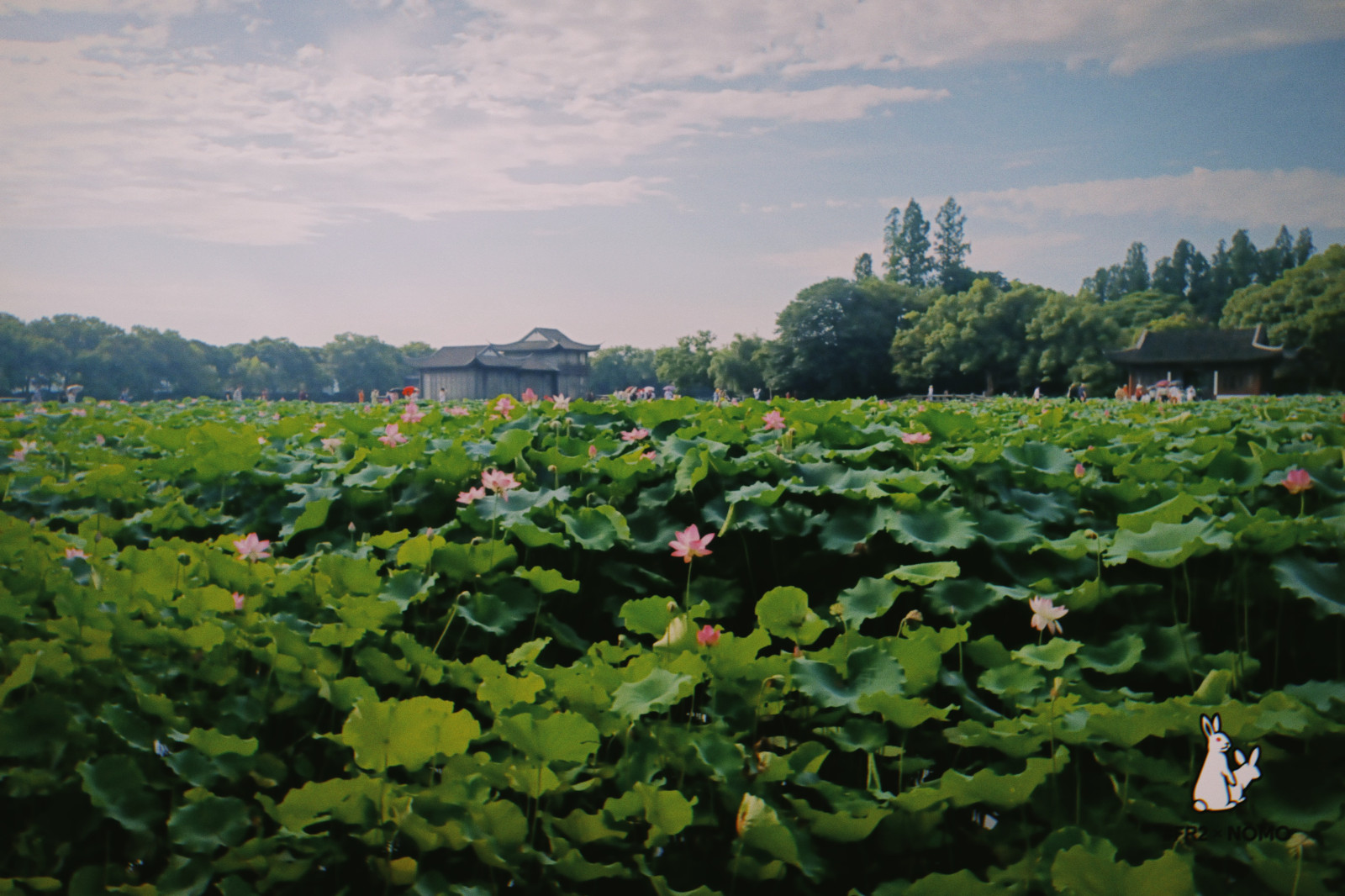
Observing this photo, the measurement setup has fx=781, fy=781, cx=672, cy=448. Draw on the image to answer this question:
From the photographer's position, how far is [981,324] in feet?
141

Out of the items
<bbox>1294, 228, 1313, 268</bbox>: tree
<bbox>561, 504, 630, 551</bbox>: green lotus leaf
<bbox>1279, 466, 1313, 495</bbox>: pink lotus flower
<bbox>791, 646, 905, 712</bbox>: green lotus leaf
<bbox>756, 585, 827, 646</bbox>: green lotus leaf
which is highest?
<bbox>1294, 228, 1313, 268</bbox>: tree

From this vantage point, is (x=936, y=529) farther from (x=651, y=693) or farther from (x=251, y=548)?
(x=251, y=548)

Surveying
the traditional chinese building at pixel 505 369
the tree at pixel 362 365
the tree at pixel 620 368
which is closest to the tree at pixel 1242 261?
the tree at pixel 620 368

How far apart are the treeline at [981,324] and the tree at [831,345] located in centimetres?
7

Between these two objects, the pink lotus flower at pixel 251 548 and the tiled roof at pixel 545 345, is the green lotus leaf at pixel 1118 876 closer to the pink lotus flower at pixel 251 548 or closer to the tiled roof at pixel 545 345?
the pink lotus flower at pixel 251 548

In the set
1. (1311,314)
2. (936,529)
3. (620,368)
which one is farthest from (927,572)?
(620,368)

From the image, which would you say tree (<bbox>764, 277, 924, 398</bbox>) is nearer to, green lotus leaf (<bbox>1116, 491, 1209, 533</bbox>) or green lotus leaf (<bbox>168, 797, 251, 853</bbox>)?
green lotus leaf (<bbox>1116, 491, 1209, 533</bbox>)

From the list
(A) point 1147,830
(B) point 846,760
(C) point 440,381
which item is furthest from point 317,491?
(C) point 440,381

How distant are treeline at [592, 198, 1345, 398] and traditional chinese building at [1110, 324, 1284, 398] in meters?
0.77

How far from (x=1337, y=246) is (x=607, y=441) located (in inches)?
1671

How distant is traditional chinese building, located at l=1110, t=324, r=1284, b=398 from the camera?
35188mm

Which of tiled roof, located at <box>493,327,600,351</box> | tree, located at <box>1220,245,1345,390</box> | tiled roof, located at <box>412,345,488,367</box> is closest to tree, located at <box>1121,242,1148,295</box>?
tree, located at <box>1220,245,1345,390</box>

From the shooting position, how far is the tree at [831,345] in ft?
158

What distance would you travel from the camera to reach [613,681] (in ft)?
5.02
